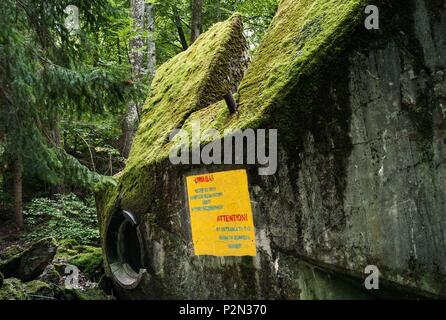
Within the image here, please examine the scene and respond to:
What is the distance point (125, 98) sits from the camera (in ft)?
20.8

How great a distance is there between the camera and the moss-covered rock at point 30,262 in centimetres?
757

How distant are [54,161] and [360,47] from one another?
4.27m

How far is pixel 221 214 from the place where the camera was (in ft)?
16.7

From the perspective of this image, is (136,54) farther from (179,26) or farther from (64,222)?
(64,222)

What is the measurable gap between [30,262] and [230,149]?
496cm

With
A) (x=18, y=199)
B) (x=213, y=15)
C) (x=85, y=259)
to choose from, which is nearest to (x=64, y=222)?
(x=18, y=199)

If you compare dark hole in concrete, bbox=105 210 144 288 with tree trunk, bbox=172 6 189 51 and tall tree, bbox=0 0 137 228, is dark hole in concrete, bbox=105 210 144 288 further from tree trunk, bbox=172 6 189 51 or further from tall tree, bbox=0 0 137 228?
tree trunk, bbox=172 6 189 51

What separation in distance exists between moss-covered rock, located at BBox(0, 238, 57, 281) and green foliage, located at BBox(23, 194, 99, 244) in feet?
13.1

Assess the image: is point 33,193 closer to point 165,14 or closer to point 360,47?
point 165,14

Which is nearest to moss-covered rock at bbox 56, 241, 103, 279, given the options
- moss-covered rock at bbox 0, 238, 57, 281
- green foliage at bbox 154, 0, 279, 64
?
moss-covered rock at bbox 0, 238, 57, 281

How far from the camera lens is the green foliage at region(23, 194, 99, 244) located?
12.2m

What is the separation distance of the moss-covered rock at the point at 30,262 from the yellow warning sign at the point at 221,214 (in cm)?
382

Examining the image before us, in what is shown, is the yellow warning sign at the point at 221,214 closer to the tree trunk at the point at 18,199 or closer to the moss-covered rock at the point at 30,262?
the moss-covered rock at the point at 30,262

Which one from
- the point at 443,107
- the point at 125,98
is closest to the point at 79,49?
the point at 125,98
